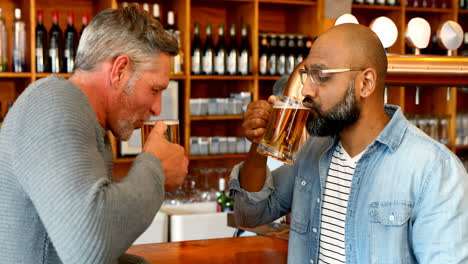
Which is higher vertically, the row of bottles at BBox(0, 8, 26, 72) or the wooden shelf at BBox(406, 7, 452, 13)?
the wooden shelf at BBox(406, 7, 452, 13)

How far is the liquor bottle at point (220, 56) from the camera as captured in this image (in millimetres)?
3957

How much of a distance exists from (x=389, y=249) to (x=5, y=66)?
2.92 m

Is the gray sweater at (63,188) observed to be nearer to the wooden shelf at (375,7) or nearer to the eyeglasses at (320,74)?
the eyeglasses at (320,74)

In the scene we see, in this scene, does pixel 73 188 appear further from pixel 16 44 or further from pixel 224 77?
pixel 224 77

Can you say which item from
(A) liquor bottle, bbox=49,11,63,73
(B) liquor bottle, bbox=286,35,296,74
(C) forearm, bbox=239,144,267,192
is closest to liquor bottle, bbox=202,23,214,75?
(B) liquor bottle, bbox=286,35,296,74

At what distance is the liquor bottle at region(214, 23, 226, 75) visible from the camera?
396 centimetres

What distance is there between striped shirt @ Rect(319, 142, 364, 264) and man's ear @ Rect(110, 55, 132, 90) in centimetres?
67

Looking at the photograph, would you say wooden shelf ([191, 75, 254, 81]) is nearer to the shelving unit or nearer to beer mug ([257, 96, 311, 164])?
the shelving unit

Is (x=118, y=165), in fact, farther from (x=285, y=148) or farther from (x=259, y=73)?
(x=285, y=148)

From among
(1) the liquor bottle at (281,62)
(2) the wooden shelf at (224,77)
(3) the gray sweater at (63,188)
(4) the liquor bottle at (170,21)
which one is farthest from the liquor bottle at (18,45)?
(3) the gray sweater at (63,188)

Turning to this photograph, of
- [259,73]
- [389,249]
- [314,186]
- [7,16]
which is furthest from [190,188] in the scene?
[389,249]

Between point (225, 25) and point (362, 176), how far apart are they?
9.95 ft

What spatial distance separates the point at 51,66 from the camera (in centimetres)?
350

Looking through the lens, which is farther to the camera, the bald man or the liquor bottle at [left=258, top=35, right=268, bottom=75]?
the liquor bottle at [left=258, top=35, right=268, bottom=75]
